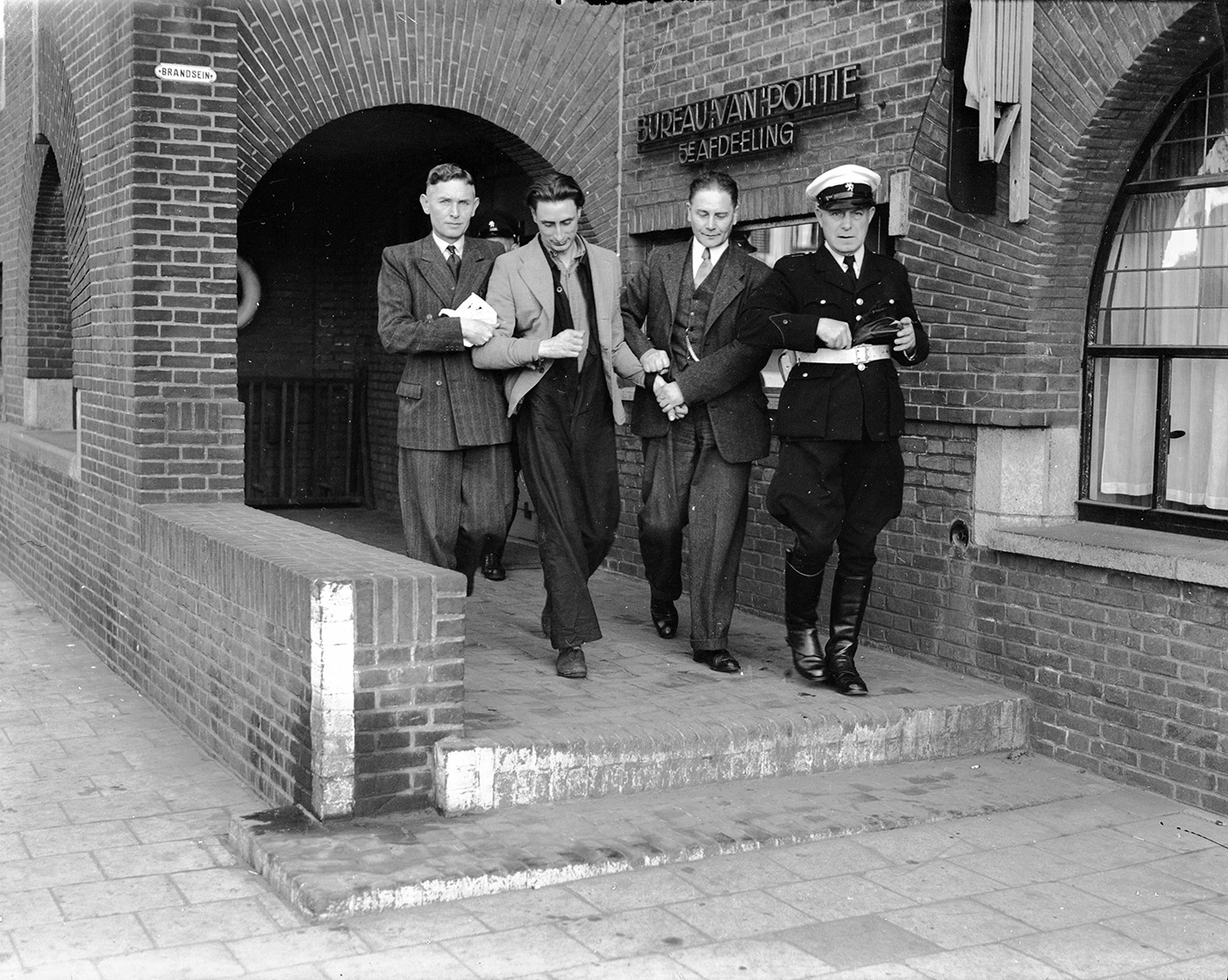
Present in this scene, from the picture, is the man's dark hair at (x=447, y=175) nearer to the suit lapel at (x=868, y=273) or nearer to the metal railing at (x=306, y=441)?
the suit lapel at (x=868, y=273)

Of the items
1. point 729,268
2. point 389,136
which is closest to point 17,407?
point 389,136

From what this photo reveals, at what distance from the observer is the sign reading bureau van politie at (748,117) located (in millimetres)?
7407

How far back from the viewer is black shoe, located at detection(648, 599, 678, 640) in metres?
7.07

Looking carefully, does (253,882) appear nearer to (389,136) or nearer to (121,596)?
(121,596)

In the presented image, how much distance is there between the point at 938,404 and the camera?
21.9 ft

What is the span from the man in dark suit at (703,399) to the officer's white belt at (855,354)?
0.29 m

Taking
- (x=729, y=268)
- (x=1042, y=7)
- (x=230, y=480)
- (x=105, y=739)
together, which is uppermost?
(x=1042, y=7)

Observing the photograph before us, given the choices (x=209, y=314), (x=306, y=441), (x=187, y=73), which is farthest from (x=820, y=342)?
(x=306, y=441)

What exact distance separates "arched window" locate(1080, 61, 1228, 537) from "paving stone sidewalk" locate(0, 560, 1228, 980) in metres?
1.22

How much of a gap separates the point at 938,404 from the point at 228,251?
3489 millimetres

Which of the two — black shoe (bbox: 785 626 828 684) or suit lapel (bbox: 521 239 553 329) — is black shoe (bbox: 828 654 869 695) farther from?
suit lapel (bbox: 521 239 553 329)

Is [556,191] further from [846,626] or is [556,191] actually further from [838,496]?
[846,626]

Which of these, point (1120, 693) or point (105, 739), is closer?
point (1120, 693)

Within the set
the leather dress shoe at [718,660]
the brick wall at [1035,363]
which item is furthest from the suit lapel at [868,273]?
the leather dress shoe at [718,660]
